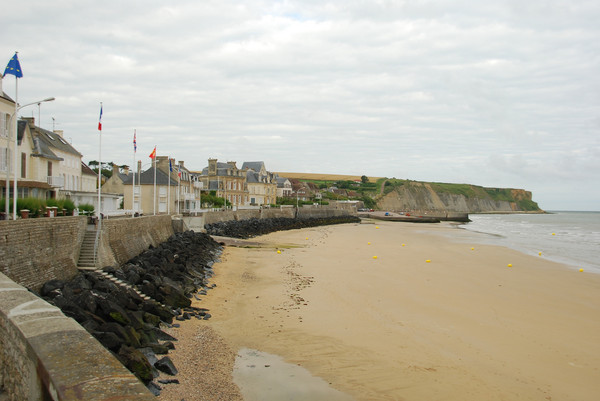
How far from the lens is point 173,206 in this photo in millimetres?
44562

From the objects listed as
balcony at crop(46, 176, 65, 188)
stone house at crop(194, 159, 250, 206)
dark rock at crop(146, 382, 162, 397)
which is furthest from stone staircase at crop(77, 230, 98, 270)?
stone house at crop(194, 159, 250, 206)

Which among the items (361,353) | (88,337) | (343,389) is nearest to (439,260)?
(361,353)

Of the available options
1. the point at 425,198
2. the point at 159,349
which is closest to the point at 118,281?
the point at 159,349

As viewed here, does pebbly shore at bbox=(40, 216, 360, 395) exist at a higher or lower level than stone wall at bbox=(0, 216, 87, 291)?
lower

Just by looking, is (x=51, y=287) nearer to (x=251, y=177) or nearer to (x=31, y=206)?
(x=31, y=206)

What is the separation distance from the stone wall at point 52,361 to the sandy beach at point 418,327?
8.81ft

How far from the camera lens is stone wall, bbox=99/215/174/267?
16.8m

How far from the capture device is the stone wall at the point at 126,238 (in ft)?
55.2

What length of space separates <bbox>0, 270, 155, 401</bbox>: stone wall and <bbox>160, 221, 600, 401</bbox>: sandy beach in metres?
2.69

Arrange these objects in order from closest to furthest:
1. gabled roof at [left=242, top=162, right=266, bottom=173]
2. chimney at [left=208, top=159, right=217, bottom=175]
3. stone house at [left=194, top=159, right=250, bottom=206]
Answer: stone house at [left=194, top=159, right=250, bottom=206] → chimney at [left=208, top=159, right=217, bottom=175] → gabled roof at [left=242, top=162, right=266, bottom=173]

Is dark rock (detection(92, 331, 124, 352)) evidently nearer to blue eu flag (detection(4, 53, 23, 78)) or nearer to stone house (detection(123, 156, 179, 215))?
blue eu flag (detection(4, 53, 23, 78))

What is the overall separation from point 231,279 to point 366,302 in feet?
20.4

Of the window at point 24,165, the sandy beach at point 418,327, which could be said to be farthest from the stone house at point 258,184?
the sandy beach at point 418,327

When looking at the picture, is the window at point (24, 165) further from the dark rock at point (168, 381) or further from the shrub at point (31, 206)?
the dark rock at point (168, 381)
